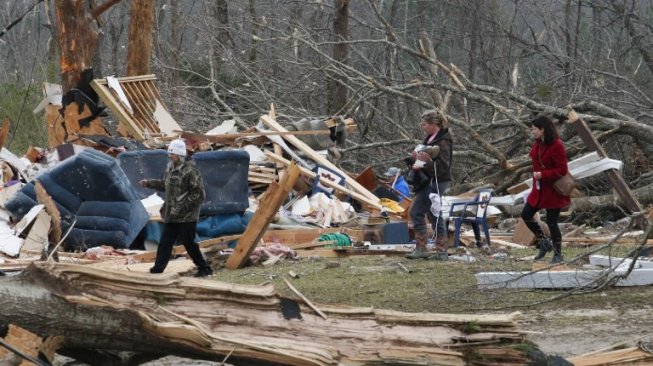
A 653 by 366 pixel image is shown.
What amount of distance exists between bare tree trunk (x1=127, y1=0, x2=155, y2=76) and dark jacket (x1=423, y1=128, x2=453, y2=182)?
433 inches

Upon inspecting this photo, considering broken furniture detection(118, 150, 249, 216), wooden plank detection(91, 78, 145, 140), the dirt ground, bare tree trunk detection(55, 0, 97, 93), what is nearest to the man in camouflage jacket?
broken furniture detection(118, 150, 249, 216)

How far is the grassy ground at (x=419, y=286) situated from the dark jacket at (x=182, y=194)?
3.02ft

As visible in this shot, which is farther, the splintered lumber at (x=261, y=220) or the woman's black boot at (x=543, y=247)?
the splintered lumber at (x=261, y=220)

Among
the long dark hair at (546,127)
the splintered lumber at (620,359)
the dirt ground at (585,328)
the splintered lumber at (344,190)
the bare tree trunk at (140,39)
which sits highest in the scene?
the bare tree trunk at (140,39)

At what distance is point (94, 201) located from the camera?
14.5 meters

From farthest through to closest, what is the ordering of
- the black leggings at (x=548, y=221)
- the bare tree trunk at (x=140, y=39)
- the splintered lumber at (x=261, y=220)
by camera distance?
the bare tree trunk at (x=140, y=39) < the splintered lumber at (x=261, y=220) < the black leggings at (x=548, y=221)

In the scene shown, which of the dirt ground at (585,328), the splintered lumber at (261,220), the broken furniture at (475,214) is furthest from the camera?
the broken furniture at (475,214)

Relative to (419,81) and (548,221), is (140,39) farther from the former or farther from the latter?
(548,221)

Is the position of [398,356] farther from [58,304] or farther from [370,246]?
[370,246]

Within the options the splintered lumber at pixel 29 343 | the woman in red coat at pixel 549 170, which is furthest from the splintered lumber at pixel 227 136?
the splintered lumber at pixel 29 343

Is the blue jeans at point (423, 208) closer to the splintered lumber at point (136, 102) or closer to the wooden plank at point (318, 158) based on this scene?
the wooden plank at point (318, 158)

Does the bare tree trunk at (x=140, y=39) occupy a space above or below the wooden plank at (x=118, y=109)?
above

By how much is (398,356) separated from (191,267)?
7.12 metres

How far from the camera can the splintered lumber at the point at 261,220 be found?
1273 cm
